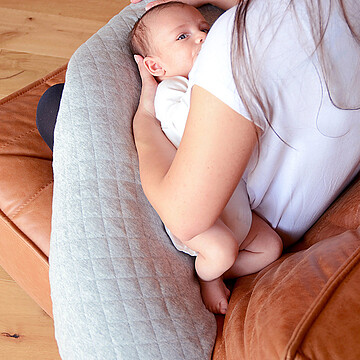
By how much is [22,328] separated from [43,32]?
1431 millimetres

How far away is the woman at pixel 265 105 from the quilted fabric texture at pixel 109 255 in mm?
149

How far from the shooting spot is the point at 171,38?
1.14 meters

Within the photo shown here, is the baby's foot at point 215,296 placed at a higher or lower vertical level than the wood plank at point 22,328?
higher

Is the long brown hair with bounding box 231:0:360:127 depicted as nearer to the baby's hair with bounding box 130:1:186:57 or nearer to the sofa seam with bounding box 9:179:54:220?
the baby's hair with bounding box 130:1:186:57

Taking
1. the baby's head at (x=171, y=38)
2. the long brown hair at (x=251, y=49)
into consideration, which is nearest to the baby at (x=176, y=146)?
the baby's head at (x=171, y=38)

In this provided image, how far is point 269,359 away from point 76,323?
1.40 feet

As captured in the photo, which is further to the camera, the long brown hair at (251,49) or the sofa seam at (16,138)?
the sofa seam at (16,138)

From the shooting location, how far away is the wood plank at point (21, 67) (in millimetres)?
2080

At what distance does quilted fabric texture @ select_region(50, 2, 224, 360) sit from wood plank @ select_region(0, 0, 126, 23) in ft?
4.46

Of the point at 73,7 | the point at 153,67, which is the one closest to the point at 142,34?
the point at 153,67

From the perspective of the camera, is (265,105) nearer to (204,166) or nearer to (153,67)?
(204,166)

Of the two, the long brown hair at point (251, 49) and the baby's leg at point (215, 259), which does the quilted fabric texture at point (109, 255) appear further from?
the long brown hair at point (251, 49)

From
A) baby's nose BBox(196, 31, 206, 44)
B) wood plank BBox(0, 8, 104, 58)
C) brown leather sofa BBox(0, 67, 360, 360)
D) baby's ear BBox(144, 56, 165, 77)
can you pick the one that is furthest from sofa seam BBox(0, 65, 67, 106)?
wood plank BBox(0, 8, 104, 58)

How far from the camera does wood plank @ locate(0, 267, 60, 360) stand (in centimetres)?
140
